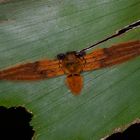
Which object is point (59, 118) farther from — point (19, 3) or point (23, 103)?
point (19, 3)

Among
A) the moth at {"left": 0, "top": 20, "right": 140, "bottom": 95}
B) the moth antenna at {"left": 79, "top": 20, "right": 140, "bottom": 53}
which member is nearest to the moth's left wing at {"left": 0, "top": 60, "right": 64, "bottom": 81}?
the moth at {"left": 0, "top": 20, "right": 140, "bottom": 95}

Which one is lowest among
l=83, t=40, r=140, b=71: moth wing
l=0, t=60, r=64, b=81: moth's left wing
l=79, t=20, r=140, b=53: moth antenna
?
l=83, t=40, r=140, b=71: moth wing

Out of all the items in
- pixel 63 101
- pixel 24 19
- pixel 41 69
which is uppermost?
pixel 24 19

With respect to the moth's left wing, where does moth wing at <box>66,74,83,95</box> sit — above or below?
below

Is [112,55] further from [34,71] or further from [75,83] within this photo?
[34,71]

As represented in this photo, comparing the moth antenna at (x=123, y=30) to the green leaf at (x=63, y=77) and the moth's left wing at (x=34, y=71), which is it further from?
the moth's left wing at (x=34, y=71)

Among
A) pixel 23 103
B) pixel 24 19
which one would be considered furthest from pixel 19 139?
pixel 24 19

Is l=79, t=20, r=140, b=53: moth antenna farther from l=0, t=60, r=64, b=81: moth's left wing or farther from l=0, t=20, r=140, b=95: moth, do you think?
l=0, t=60, r=64, b=81: moth's left wing
